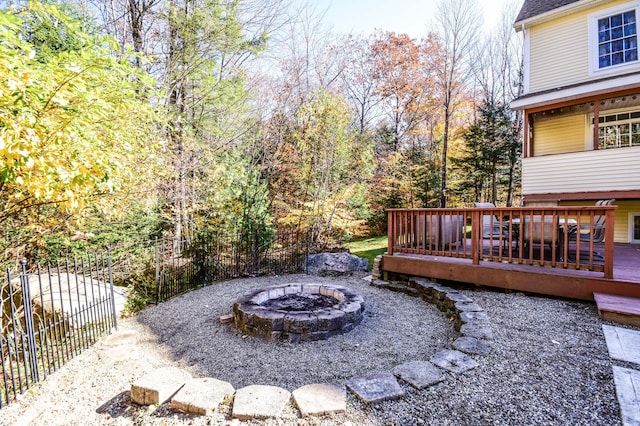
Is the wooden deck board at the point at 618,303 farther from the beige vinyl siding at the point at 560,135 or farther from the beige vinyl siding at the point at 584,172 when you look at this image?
the beige vinyl siding at the point at 560,135

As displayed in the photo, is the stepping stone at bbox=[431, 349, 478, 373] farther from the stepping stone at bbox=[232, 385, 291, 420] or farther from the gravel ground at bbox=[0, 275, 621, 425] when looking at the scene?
the stepping stone at bbox=[232, 385, 291, 420]

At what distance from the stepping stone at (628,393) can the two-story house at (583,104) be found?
6.15m

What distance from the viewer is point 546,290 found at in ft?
13.5

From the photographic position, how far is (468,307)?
3910mm

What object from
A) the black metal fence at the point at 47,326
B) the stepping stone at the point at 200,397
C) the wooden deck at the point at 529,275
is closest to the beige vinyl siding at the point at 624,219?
the wooden deck at the point at 529,275

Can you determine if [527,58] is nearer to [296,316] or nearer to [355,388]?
[296,316]

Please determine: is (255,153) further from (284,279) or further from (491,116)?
(491,116)

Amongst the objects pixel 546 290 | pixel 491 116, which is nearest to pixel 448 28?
pixel 491 116

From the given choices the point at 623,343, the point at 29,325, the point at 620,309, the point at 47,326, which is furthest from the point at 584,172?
the point at 47,326

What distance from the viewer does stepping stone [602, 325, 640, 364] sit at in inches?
101

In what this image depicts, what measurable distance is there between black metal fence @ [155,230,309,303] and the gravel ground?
3.62 feet

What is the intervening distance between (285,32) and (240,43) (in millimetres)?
2031

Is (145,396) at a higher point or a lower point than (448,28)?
lower

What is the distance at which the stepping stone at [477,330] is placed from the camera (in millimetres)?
3111
